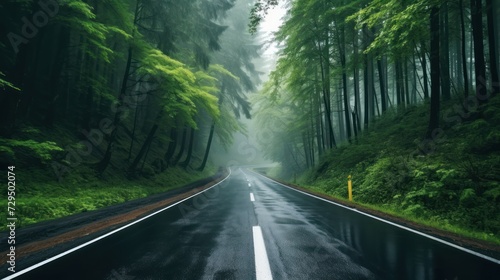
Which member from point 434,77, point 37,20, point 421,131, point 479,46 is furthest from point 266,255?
point 421,131

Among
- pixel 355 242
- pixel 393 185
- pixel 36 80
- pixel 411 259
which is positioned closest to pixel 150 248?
pixel 355 242

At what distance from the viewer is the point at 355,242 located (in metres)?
5.27

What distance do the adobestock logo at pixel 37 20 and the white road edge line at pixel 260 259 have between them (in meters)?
11.3

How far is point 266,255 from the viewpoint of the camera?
4453mm

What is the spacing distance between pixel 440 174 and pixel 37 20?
16.4 m

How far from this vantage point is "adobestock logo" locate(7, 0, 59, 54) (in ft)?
32.2

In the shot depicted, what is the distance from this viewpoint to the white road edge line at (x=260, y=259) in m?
3.64

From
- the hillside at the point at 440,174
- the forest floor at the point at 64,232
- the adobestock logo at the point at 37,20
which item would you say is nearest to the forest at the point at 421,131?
the hillside at the point at 440,174

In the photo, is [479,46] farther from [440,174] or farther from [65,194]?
[65,194]

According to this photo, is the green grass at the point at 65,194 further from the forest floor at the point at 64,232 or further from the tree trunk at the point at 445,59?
the tree trunk at the point at 445,59

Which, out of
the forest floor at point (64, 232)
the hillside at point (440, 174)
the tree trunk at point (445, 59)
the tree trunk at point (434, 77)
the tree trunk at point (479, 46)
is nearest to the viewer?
the forest floor at point (64, 232)

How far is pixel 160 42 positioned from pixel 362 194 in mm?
14427

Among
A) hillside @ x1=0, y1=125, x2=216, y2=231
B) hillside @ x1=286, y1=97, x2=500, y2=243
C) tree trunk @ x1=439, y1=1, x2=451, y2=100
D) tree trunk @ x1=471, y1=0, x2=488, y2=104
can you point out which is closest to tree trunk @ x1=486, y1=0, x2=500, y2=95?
tree trunk @ x1=471, y1=0, x2=488, y2=104

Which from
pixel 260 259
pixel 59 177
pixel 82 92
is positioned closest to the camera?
pixel 260 259
